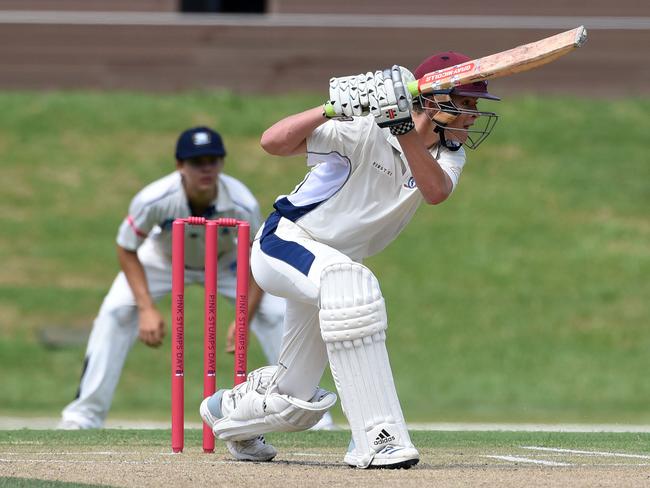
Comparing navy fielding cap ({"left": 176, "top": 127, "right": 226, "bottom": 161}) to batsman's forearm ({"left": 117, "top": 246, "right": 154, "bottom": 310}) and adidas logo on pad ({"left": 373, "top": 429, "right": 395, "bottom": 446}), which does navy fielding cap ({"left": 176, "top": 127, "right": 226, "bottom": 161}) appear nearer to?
batsman's forearm ({"left": 117, "top": 246, "right": 154, "bottom": 310})

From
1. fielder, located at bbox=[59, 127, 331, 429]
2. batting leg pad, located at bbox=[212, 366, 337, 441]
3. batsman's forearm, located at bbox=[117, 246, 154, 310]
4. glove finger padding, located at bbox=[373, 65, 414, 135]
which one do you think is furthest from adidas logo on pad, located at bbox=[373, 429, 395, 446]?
batsman's forearm, located at bbox=[117, 246, 154, 310]

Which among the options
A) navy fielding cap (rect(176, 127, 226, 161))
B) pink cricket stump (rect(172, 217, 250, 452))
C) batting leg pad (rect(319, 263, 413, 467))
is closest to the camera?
batting leg pad (rect(319, 263, 413, 467))

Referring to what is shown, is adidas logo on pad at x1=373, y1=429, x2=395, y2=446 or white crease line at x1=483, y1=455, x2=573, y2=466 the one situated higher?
adidas logo on pad at x1=373, y1=429, x2=395, y2=446

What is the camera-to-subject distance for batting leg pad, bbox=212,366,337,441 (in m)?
4.93

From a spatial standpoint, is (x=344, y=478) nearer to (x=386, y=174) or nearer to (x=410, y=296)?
(x=386, y=174)

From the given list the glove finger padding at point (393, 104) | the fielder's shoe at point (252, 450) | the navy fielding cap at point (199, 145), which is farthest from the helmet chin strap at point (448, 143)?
the navy fielding cap at point (199, 145)

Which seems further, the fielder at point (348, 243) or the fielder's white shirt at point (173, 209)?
the fielder's white shirt at point (173, 209)

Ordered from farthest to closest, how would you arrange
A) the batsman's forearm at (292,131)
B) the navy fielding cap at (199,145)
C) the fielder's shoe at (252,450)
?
the navy fielding cap at (199,145), the fielder's shoe at (252,450), the batsman's forearm at (292,131)

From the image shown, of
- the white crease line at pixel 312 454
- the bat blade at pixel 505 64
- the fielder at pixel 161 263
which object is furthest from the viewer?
the fielder at pixel 161 263

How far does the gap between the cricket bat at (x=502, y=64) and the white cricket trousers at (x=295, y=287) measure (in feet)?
1.67

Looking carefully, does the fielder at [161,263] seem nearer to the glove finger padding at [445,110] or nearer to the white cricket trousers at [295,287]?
the white cricket trousers at [295,287]

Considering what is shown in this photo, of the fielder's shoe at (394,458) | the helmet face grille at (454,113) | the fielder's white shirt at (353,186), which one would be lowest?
the fielder's shoe at (394,458)

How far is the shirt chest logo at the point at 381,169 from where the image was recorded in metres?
4.78

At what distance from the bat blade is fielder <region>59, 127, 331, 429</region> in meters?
2.99
